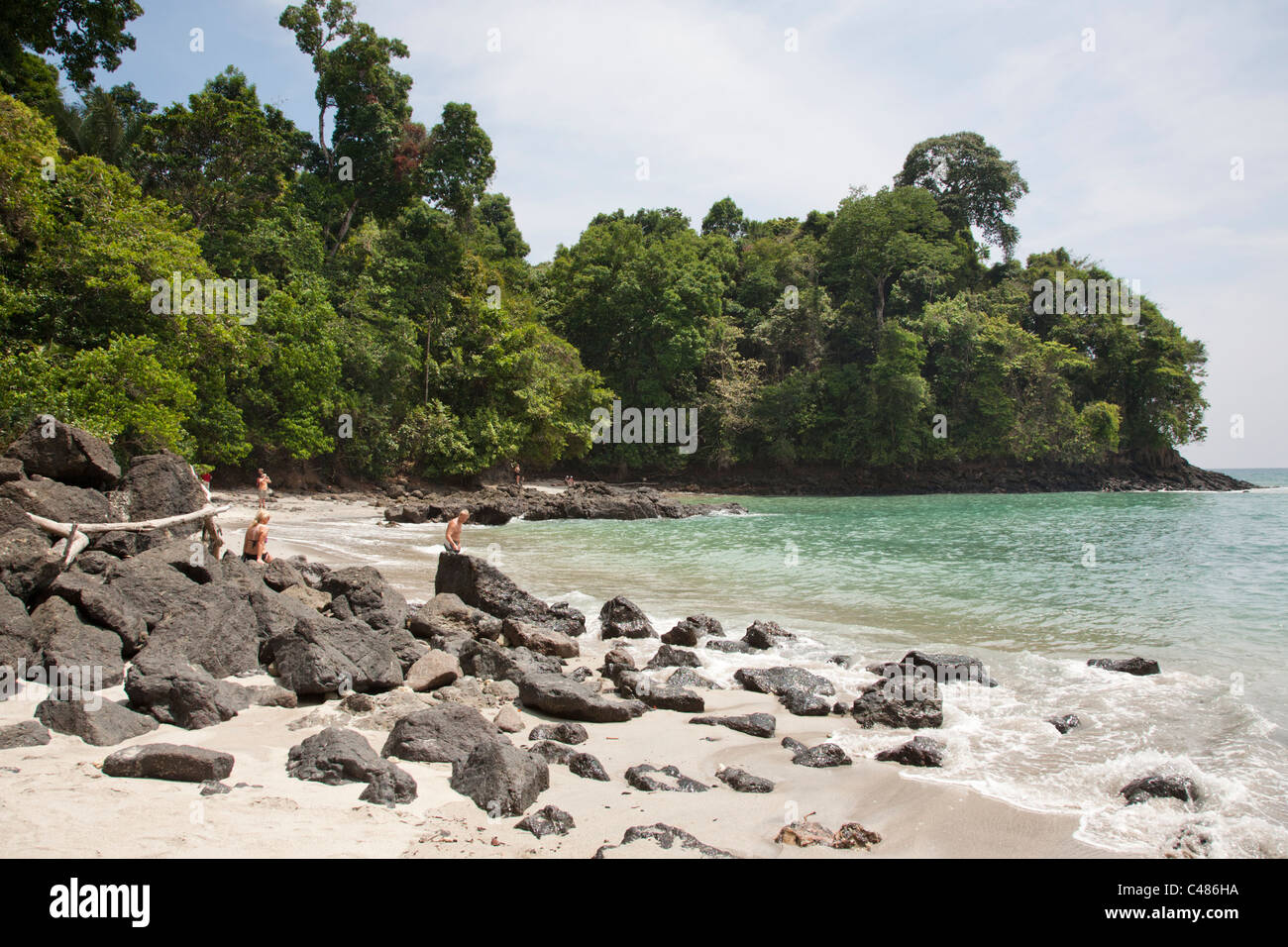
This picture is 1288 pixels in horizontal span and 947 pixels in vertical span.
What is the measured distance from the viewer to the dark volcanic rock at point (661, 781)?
4.95m

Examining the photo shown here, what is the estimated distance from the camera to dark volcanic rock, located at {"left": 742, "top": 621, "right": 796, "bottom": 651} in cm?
961

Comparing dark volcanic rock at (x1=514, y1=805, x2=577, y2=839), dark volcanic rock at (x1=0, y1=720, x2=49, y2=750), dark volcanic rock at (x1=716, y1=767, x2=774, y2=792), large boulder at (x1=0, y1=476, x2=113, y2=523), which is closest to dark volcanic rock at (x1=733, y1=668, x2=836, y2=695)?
dark volcanic rock at (x1=716, y1=767, x2=774, y2=792)

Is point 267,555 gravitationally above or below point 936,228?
below

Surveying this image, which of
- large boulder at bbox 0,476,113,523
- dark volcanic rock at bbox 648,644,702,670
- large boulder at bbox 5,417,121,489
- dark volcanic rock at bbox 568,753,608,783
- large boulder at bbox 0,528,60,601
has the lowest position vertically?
dark volcanic rock at bbox 648,644,702,670

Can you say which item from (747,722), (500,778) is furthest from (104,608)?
(747,722)

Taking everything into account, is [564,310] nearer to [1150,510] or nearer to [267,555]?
[1150,510]

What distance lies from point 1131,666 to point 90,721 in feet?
32.2

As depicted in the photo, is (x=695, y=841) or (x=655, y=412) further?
(x=655, y=412)

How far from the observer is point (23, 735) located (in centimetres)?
474

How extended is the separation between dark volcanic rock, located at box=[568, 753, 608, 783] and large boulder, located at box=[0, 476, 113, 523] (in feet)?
25.0

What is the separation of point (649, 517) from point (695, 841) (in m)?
26.7

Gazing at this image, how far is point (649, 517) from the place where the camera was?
30.8 meters

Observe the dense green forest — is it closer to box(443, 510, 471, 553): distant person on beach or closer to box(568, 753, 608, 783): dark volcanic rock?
box(443, 510, 471, 553): distant person on beach
